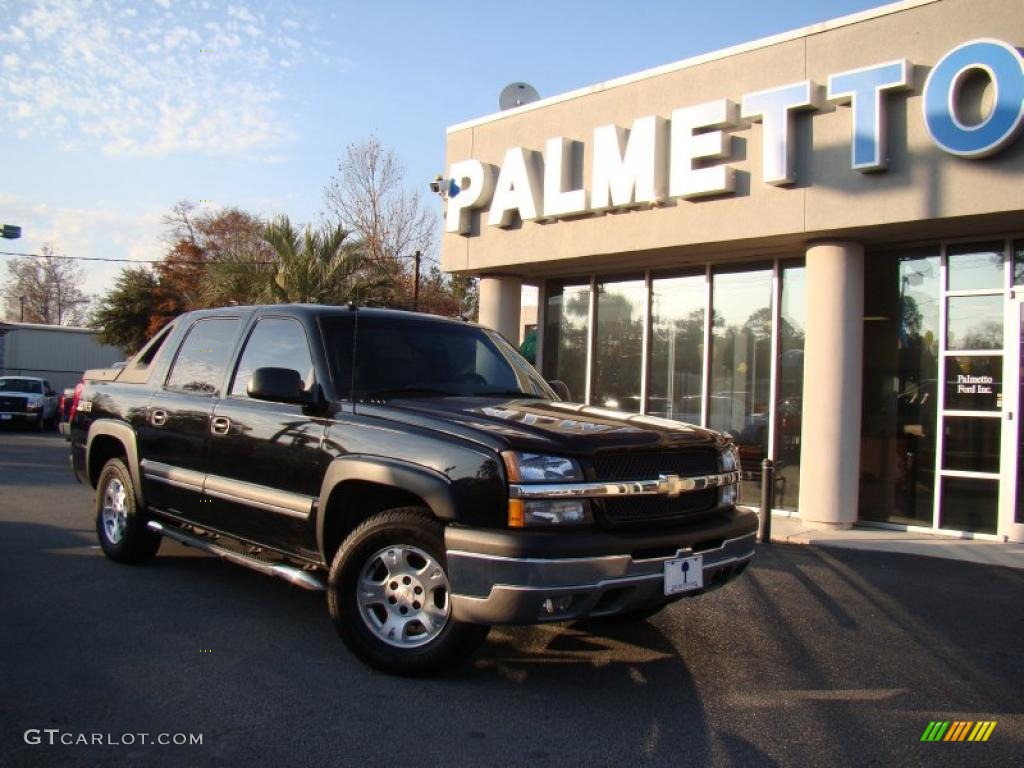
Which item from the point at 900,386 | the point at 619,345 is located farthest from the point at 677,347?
the point at 900,386

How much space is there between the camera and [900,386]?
10148 mm

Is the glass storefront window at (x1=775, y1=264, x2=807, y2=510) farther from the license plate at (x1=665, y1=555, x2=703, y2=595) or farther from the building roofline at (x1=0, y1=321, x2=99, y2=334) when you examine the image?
the building roofline at (x1=0, y1=321, x2=99, y2=334)

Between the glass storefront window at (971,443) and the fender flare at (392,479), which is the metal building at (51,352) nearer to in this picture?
the glass storefront window at (971,443)

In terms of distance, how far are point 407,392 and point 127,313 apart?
34.8 metres

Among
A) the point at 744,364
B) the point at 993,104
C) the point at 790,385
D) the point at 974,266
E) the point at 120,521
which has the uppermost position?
the point at 993,104

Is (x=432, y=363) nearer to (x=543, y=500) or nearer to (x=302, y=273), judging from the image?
(x=543, y=500)

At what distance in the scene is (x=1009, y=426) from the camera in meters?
8.98

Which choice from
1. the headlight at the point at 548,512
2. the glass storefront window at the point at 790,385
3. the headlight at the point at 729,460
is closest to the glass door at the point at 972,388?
the glass storefront window at the point at 790,385

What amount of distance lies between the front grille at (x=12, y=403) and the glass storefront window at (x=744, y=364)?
1941 centimetres

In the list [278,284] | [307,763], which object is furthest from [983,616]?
[278,284]

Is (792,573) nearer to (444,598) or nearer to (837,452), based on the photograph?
(837,452)

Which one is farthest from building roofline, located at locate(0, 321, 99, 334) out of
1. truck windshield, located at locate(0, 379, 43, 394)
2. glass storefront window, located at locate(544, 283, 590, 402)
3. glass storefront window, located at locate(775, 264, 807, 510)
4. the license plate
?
the license plate

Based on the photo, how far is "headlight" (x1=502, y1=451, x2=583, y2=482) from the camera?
3842mm

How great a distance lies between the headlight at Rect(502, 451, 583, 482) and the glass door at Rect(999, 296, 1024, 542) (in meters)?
7.07
